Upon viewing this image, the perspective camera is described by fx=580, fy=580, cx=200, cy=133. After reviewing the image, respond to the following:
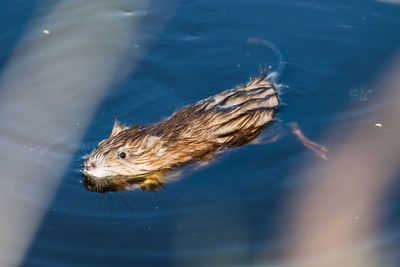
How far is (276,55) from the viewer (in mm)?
5930

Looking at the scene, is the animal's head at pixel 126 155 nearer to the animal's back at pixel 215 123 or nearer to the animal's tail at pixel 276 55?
the animal's back at pixel 215 123

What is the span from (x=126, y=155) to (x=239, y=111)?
1.00m

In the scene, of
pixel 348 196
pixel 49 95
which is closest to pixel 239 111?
pixel 348 196

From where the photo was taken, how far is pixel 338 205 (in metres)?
4.35

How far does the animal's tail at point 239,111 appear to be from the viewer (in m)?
4.73

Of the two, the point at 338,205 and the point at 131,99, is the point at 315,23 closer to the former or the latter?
the point at 131,99

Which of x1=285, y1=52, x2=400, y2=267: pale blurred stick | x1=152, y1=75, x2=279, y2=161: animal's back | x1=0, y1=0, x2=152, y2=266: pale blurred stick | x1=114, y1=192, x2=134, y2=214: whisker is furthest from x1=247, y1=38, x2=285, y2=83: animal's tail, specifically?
x1=114, y1=192, x2=134, y2=214: whisker

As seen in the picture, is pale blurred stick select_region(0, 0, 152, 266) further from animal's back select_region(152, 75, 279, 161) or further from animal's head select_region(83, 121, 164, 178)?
animal's back select_region(152, 75, 279, 161)

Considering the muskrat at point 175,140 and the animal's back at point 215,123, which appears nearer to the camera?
the muskrat at point 175,140

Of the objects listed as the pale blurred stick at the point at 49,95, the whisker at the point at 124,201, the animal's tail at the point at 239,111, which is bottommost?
the whisker at the point at 124,201

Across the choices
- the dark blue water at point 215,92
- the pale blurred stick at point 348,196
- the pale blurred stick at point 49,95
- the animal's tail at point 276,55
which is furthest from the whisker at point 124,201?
the animal's tail at point 276,55

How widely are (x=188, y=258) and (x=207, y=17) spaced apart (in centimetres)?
354

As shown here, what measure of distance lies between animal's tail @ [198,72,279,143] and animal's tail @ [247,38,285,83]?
23.9 inches

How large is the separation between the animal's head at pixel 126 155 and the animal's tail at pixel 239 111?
51cm
